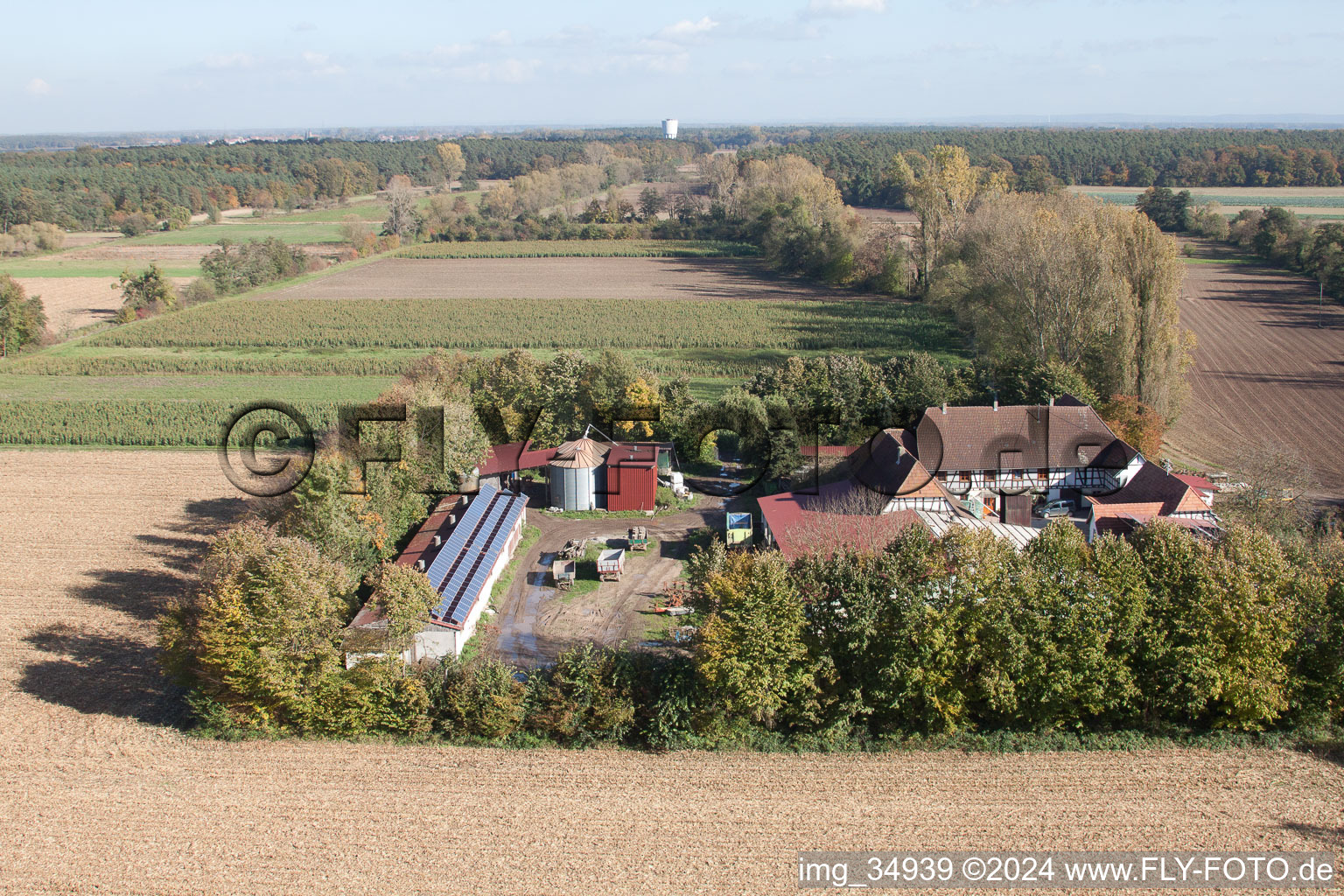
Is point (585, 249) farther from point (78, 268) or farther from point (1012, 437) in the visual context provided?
point (1012, 437)

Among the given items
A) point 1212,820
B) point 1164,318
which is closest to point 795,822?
point 1212,820

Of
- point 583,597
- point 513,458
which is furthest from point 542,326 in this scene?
point 583,597

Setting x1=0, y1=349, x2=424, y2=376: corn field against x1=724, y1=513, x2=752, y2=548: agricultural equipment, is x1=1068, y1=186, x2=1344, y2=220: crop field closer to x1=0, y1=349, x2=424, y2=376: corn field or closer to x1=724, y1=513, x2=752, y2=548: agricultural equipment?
x1=0, y1=349, x2=424, y2=376: corn field

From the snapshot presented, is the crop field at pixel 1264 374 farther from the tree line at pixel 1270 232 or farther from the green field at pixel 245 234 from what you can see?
the green field at pixel 245 234

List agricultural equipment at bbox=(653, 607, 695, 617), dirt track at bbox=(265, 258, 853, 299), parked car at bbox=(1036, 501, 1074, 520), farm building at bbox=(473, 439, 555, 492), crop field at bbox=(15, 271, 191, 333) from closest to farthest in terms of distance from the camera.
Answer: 1. agricultural equipment at bbox=(653, 607, 695, 617)
2. parked car at bbox=(1036, 501, 1074, 520)
3. farm building at bbox=(473, 439, 555, 492)
4. crop field at bbox=(15, 271, 191, 333)
5. dirt track at bbox=(265, 258, 853, 299)

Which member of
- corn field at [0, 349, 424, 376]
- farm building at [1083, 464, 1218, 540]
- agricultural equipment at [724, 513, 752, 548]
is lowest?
agricultural equipment at [724, 513, 752, 548]

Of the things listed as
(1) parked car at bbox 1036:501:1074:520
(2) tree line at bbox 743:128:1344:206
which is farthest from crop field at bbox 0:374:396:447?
(2) tree line at bbox 743:128:1344:206

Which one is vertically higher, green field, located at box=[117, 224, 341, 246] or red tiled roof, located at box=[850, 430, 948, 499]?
green field, located at box=[117, 224, 341, 246]
